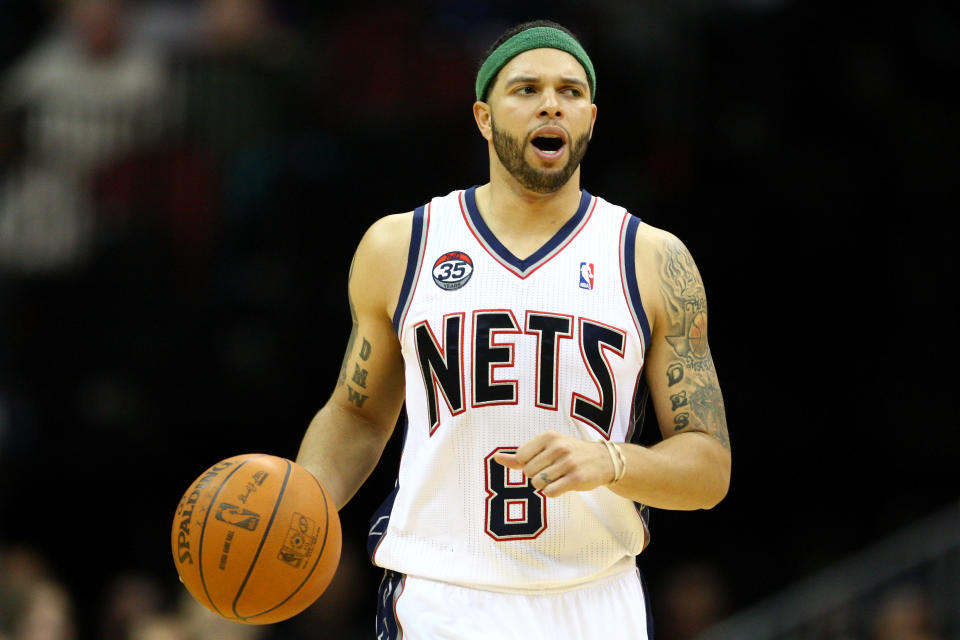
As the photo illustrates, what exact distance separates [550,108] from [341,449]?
1.39m

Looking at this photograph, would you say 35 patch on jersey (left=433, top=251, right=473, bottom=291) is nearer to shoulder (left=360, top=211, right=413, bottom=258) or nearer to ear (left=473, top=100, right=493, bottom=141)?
shoulder (left=360, top=211, right=413, bottom=258)

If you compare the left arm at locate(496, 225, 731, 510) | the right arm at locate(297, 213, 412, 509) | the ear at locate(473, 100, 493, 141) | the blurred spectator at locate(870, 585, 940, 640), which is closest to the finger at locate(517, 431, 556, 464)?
the left arm at locate(496, 225, 731, 510)

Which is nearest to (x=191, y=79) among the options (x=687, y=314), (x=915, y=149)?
(x=915, y=149)

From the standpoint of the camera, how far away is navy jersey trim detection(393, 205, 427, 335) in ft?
15.2

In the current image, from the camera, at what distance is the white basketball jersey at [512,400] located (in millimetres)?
4434

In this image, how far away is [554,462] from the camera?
12.5 feet


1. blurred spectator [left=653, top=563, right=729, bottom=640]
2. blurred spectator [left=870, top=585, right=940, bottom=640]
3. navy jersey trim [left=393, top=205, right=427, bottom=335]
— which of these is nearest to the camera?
navy jersey trim [left=393, top=205, right=427, bottom=335]

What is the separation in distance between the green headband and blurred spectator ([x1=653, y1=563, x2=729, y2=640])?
6.52m

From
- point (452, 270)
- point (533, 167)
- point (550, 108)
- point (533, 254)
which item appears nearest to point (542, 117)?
point (550, 108)

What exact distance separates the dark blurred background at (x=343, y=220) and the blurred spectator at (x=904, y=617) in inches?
5.9

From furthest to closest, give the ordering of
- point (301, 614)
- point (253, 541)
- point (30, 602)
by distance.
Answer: point (301, 614), point (30, 602), point (253, 541)

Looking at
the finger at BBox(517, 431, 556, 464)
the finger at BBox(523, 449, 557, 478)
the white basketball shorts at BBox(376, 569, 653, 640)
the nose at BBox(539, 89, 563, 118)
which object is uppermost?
the nose at BBox(539, 89, 563, 118)

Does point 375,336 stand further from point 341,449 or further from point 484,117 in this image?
point 484,117

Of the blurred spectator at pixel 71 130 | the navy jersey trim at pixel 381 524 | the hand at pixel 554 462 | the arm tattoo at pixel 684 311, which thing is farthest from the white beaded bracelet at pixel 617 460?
the blurred spectator at pixel 71 130
